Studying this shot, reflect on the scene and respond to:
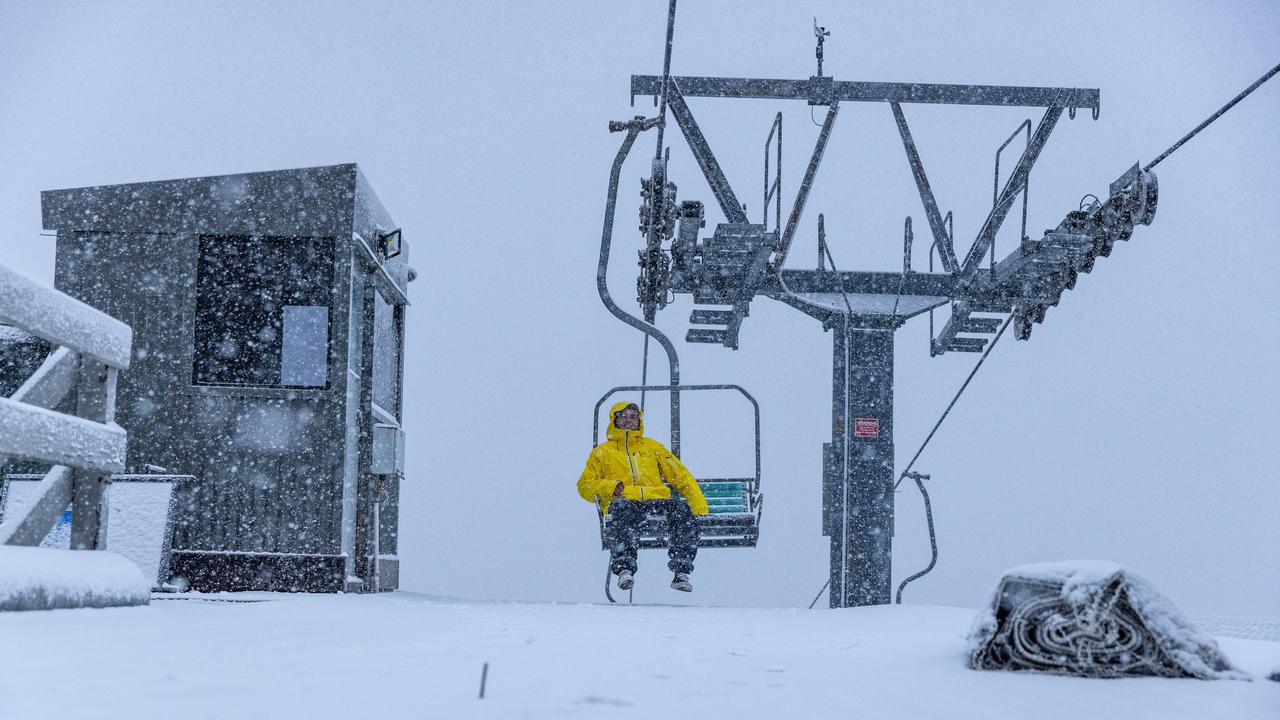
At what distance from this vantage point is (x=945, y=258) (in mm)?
11078

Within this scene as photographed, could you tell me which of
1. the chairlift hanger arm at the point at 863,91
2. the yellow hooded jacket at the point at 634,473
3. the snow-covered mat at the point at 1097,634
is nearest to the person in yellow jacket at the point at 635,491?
the yellow hooded jacket at the point at 634,473

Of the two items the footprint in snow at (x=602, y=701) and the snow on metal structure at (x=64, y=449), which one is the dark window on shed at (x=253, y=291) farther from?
the footprint in snow at (x=602, y=701)

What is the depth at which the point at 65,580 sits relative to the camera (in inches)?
173

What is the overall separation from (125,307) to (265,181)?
1557 millimetres

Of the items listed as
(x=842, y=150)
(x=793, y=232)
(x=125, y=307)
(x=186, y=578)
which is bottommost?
(x=186, y=578)

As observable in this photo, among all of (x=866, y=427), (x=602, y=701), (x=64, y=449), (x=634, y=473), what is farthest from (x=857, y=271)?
(x=602, y=701)

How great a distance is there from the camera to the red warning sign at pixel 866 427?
10.5 metres

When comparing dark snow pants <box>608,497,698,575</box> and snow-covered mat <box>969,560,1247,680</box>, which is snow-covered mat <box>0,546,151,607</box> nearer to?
snow-covered mat <box>969,560,1247,680</box>

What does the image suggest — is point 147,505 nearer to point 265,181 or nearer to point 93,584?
point 265,181

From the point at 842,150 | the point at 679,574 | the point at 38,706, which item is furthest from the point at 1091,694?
the point at 842,150

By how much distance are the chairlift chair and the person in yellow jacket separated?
0.22 feet

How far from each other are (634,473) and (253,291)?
3.68 meters

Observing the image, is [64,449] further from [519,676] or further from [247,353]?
[247,353]

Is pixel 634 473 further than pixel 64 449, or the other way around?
pixel 634 473
